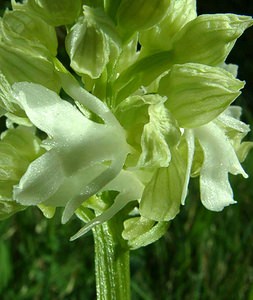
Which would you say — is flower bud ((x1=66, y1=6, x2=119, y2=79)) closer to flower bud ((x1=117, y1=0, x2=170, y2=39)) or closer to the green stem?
flower bud ((x1=117, y1=0, x2=170, y2=39))

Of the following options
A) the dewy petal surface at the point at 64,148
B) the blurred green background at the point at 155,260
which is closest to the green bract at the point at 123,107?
the dewy petal surface at the point at 64,148

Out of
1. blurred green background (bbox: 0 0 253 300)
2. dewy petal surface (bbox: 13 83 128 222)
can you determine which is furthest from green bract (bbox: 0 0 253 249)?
blurred green background (bbox: 0 0 253 300)

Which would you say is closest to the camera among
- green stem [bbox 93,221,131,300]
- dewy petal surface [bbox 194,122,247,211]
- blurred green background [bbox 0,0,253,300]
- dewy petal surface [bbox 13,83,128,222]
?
dewy petal surface [bbox 13,83,128,222]

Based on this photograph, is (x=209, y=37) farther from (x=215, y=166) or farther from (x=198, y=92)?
(x=215, y=166)

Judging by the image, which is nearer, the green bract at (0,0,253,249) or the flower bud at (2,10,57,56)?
the green bract at (0,0,253,249)

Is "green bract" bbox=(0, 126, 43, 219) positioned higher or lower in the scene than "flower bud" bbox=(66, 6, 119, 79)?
lower

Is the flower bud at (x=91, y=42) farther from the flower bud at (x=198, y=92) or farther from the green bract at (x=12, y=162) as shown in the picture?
the green bract at (x=12, y=162)

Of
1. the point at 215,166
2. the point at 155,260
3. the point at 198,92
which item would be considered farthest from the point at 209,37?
the point at 155,260
